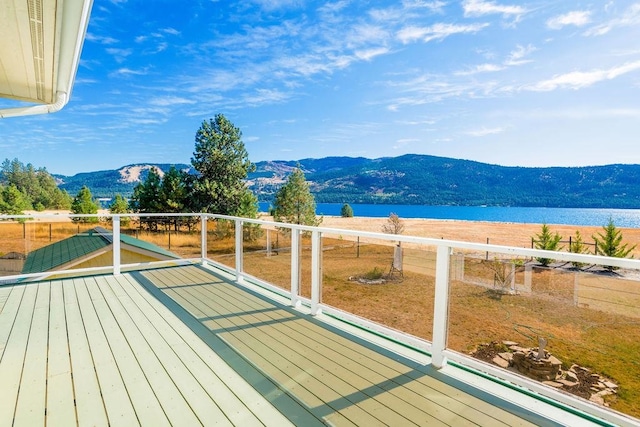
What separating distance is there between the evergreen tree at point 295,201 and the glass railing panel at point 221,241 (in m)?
13.1

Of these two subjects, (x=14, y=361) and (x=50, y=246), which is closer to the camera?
(x=14, y=361)

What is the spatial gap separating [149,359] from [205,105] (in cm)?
5975

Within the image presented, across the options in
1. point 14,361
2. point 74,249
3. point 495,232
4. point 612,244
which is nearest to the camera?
point 14,361

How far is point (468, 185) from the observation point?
426 ft

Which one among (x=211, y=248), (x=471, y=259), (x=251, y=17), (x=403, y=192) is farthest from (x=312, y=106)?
(x=403, y=192)

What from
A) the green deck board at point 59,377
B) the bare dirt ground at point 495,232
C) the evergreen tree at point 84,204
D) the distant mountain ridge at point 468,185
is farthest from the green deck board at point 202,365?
the distant mountain ridge at point 468,185

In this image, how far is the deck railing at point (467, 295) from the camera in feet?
5.56

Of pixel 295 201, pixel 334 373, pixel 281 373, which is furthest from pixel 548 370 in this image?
pixel 295 201

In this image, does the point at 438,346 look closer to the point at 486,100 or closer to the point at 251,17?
the point at 251,17

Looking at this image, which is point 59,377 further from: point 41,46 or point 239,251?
point 239,251

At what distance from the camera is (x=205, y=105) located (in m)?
55.8

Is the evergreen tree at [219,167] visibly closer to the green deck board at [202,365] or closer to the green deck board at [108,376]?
the green deck board at [202,365]

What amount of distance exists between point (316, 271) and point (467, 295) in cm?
149

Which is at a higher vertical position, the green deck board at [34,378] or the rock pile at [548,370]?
the rock pile at [548,370]
